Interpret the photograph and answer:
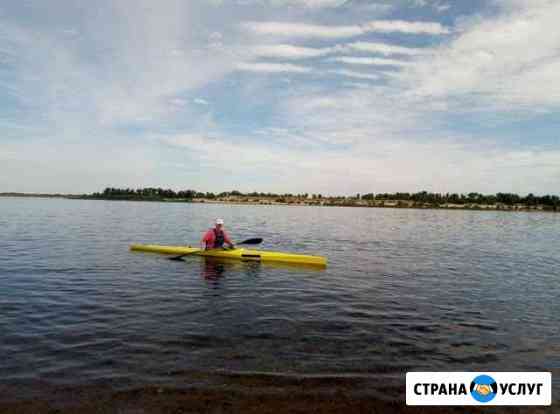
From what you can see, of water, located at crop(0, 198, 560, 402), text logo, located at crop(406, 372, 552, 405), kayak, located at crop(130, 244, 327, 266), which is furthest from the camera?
kayak, located at crop(130, 244, 327, 266)

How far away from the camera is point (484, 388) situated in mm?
7086

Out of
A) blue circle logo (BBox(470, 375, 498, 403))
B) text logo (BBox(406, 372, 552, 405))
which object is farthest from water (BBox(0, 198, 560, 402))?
blue circle logo (BBox(470, 375, 498, 403))

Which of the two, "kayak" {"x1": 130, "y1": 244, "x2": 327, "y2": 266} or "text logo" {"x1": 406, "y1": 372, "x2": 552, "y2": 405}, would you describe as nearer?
"text logo" {"x1": 406, "y1": 372, "x2": 552, "y2": 405}

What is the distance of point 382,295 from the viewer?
14227 millimetres

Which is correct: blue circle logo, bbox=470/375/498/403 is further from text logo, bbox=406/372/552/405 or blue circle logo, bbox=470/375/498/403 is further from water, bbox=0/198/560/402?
water, bbox=0/198/560/402

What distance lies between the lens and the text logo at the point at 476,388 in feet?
22.5

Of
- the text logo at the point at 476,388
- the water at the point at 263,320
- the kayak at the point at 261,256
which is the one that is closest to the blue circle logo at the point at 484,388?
the text logo at the point at 476,388

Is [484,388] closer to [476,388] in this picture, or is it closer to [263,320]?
[476,388]

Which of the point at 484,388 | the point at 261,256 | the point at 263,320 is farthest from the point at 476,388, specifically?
the point at 261,256

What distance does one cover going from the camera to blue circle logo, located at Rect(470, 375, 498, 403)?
22.7 ft

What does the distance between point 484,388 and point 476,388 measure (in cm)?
14

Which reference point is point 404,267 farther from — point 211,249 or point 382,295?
point 211,249

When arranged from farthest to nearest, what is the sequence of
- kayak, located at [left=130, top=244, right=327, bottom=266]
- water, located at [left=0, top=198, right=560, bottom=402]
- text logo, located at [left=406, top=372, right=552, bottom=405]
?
kayak, located at [left=130, top=244, right=327, bottom=266] < water, located at [left=0, top=198, right=560, bottom=402] < text logo, located at [left=406, top=372, right=552, bottom=405]

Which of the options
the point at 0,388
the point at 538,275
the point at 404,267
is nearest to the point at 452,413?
the point at 0,388
